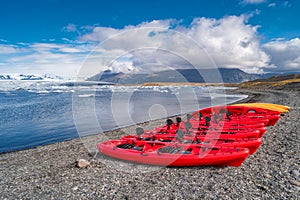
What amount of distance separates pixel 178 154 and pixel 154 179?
1313 mm

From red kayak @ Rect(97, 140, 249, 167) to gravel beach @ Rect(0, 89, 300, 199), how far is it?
24cm

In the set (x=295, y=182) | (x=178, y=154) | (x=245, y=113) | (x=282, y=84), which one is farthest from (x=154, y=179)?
(x=282, y=84)

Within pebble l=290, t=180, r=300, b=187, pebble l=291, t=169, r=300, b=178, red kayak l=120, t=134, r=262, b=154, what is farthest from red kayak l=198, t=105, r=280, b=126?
pebble l=290, t=180, r=300, b=187

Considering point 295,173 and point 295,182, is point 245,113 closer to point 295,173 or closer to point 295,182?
point 295,173

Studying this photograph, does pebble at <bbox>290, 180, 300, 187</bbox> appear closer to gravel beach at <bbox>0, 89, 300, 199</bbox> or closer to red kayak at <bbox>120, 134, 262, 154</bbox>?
gravel beach at <bbox>0, 89, 300, 199</bbox>

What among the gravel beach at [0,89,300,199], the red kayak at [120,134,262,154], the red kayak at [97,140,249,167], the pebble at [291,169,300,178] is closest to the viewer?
the gravel beach at [0,89,300,199]

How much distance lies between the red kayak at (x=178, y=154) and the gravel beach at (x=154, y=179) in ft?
0.79

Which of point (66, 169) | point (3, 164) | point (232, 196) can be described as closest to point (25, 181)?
point (66, 169)

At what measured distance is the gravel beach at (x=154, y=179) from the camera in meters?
6.10

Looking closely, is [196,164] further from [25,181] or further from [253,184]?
[25,181]

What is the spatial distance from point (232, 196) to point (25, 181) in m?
6.67

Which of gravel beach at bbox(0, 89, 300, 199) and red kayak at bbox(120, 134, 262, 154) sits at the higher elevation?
red kayak at bbox(120, 134, 262, 154)

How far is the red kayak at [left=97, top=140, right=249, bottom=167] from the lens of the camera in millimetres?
7426

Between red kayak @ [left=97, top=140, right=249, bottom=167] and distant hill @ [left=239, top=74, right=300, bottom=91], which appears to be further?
distant hill @ [left=239, top=74, right=300, bottom=91]
